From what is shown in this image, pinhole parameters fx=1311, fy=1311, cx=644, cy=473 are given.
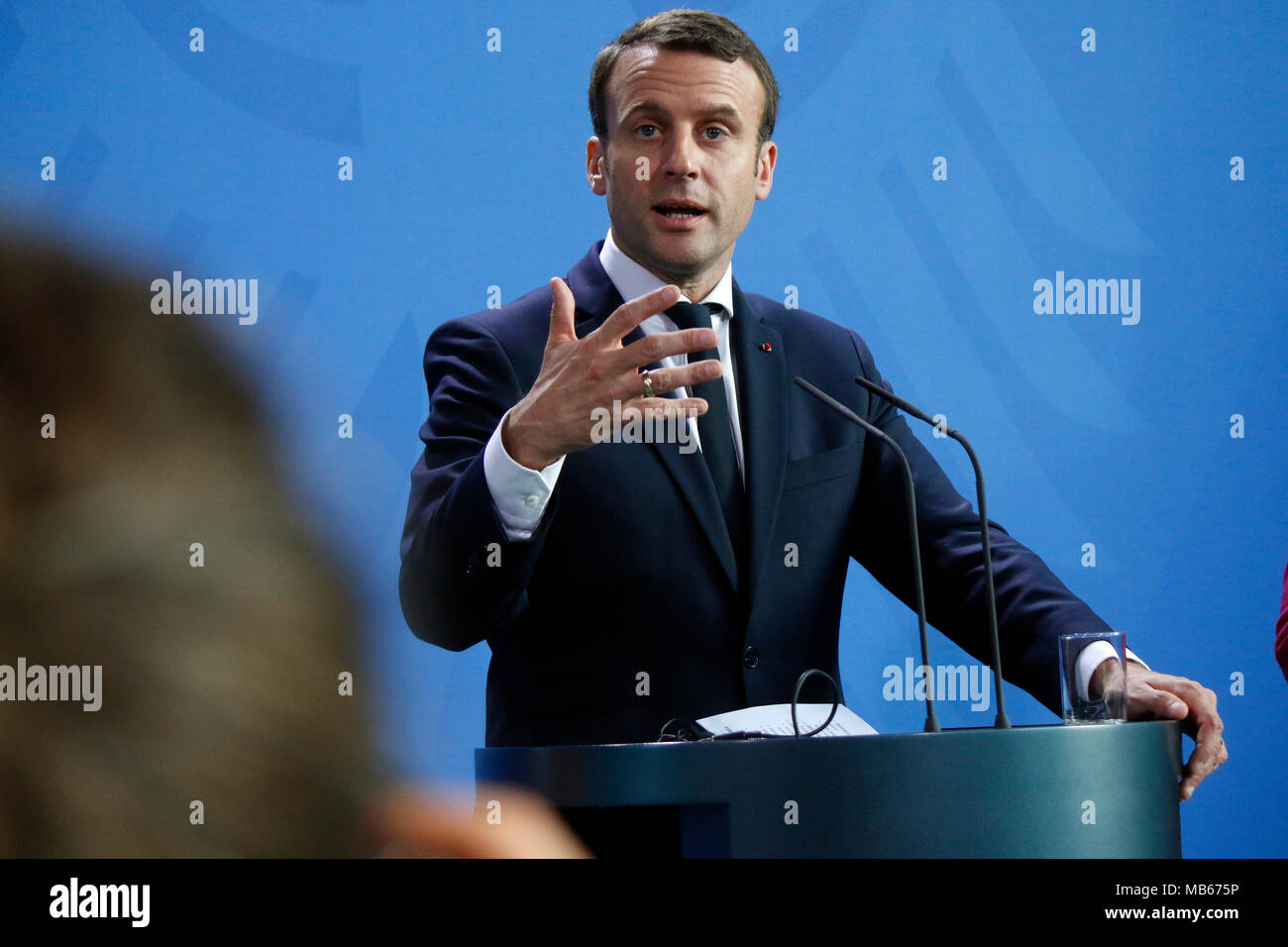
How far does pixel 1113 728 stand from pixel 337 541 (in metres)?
1.12

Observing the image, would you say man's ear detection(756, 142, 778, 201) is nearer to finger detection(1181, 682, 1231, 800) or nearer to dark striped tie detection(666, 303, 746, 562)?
dark striped tie detection(666, 303, 746, 562)

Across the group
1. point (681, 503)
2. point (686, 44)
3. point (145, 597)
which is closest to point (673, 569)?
point (681, 503)

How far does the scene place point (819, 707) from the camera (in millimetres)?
1512

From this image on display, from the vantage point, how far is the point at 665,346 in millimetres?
1388

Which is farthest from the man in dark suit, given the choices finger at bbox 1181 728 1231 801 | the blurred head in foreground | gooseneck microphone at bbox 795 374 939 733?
the blurred head in foreground

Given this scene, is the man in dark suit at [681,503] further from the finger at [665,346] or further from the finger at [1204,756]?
the finger at [665,346]

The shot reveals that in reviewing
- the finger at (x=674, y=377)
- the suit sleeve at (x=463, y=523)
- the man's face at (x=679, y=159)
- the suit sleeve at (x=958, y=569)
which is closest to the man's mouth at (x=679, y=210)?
the man's face at (x=679, y=159)

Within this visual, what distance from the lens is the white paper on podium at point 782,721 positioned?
140cm

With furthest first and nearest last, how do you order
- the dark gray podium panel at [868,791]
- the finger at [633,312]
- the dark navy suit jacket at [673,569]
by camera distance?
the dark navy suit jacket at [673,569] < the finger at [633,312] < the dark gray podium panel at [868,791]

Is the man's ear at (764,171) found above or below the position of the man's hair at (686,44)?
below

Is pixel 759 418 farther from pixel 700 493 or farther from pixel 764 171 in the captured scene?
pixel 764 171

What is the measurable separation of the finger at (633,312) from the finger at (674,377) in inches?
2.1
